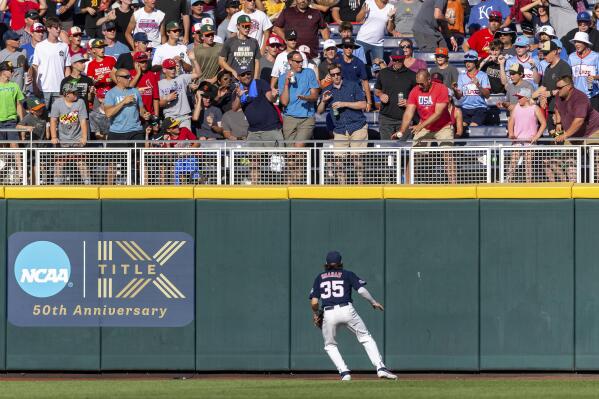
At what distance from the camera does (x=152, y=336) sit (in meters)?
21.0

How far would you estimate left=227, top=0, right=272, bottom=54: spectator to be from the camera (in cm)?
2436

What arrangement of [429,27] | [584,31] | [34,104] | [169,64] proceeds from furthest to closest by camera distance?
[429,27] → [584,31] → [169,64] → [34,104]

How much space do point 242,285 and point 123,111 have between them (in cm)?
327

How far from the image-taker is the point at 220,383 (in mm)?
19406

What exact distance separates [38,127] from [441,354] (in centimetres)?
711

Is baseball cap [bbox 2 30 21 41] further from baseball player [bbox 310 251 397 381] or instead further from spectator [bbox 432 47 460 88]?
baseball player [bbox 310 251 397 381]

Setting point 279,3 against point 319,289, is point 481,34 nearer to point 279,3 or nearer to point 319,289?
point 279,3

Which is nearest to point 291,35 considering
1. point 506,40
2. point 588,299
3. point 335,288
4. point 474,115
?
point 474,115

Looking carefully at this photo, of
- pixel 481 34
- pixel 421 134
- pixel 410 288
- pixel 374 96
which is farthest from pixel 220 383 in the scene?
pixel 481 34

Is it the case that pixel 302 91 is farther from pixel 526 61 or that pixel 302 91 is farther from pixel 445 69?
pixel 526 61

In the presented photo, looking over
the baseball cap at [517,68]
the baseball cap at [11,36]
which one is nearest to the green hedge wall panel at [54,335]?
the baseball cap at [11,36]

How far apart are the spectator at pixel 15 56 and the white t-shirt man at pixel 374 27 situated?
228 inches

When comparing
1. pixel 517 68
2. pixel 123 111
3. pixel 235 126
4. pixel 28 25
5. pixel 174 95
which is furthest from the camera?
pixel 28 25

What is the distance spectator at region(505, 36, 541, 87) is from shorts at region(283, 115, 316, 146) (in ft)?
11.4
